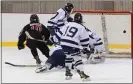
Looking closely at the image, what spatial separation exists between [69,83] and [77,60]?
248mm

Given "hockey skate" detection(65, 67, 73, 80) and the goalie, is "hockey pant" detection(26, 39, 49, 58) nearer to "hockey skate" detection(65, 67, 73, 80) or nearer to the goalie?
the goalie

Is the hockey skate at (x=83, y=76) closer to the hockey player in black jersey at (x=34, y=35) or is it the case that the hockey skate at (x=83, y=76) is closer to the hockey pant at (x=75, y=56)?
the hockey pant at (x=75, y=56)

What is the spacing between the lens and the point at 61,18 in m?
4.98

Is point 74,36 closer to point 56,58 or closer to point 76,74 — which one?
point 76,74

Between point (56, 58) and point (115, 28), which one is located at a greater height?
point (115, 28)

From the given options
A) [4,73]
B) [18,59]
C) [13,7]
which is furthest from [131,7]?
[4,73]

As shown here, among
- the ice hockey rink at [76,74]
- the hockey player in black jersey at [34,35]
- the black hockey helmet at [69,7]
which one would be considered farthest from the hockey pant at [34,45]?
the black hockey helmet at [69,7]

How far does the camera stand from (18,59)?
18.6 ft

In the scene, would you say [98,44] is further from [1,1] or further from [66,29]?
[1,1]

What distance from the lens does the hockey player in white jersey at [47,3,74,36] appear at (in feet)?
16.0

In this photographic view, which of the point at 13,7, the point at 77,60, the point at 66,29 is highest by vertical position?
the point at 13,7

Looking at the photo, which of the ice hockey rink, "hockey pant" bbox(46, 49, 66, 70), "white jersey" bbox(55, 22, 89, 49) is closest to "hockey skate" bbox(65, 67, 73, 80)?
the ice hockey rink

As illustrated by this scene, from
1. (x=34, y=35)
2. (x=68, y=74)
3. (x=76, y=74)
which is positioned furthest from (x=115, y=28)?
(x=68, y=74)

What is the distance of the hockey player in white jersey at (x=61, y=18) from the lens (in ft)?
16.0
